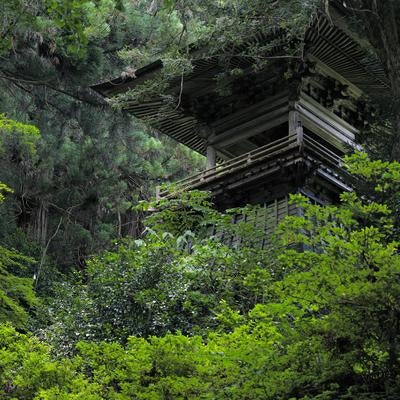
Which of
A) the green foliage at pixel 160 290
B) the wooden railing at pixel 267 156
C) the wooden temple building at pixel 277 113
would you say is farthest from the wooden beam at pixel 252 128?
the green foliage at pixel 160 290

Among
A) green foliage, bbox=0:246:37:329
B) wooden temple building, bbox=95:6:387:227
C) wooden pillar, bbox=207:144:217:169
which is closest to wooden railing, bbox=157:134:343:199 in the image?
wooden temple building, bbox=95:6:387:227

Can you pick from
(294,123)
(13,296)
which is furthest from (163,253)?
(294,123)

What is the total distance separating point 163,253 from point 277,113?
Answer: 14.5 feet

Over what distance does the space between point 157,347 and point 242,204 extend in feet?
21.9

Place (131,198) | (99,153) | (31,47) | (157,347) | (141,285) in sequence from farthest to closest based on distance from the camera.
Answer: (131,198) → (99,153) → (31,47) → (141,285) → (157,347)

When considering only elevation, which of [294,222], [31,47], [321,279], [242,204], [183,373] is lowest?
[183,373]

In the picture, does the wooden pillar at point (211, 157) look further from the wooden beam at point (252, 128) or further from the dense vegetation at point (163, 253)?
the dense vegetation at point (163, 253)

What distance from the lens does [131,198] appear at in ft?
70.3

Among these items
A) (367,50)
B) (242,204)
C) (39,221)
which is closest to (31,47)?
(39,221)

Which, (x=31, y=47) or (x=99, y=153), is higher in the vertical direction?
(x=31, y=47)

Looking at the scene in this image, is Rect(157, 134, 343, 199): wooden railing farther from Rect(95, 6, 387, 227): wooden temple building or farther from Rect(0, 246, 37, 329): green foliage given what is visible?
Rect(0, 246, 37, 329): green foliage

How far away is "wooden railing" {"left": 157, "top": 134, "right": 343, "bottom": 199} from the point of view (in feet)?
40.1

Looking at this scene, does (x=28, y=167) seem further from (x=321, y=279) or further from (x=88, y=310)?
(x=321, y=279)

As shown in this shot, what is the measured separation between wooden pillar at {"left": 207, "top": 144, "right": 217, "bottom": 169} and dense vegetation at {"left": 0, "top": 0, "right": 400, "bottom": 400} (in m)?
1.48
